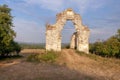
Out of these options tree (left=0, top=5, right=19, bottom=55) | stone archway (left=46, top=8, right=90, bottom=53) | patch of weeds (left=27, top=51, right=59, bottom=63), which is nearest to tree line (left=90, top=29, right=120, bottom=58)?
stone archway (left=46, top=8, right=90, bottom=53)

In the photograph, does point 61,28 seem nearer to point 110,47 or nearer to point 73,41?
point 73,41

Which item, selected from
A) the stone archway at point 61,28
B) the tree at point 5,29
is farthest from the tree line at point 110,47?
the tree at point 5,29

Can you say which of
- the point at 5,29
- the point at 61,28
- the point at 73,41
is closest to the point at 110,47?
the point at 73,41

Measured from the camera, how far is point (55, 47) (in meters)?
33.9

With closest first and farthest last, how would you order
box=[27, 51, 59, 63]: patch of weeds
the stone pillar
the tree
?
box=[27, 51, 59, 63]: patch of weeds, the tree, the stone pillar

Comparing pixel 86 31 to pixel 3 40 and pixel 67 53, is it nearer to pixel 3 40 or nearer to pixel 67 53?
pixel 67 53

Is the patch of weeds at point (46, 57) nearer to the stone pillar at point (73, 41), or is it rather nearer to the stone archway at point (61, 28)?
the stone archway at point (61, 28)

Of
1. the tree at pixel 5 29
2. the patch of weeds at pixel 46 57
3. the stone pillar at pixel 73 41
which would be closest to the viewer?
the patch of weeds at pixel 46 57

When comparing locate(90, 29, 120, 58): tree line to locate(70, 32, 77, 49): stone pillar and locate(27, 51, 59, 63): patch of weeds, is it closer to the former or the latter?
locate(70, 32, 77, 49): stone pillar

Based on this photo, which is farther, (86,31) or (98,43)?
(98,43)

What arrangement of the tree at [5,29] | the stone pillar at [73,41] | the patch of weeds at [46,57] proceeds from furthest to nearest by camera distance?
the stone pillar at [73,41]
the tree at [5,29]
the patch of weeds at [46,57]

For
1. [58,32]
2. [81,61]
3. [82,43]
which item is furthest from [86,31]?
[81,61]

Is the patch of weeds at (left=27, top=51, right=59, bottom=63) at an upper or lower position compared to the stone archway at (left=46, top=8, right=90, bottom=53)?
lower

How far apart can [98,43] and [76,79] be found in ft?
75.2
